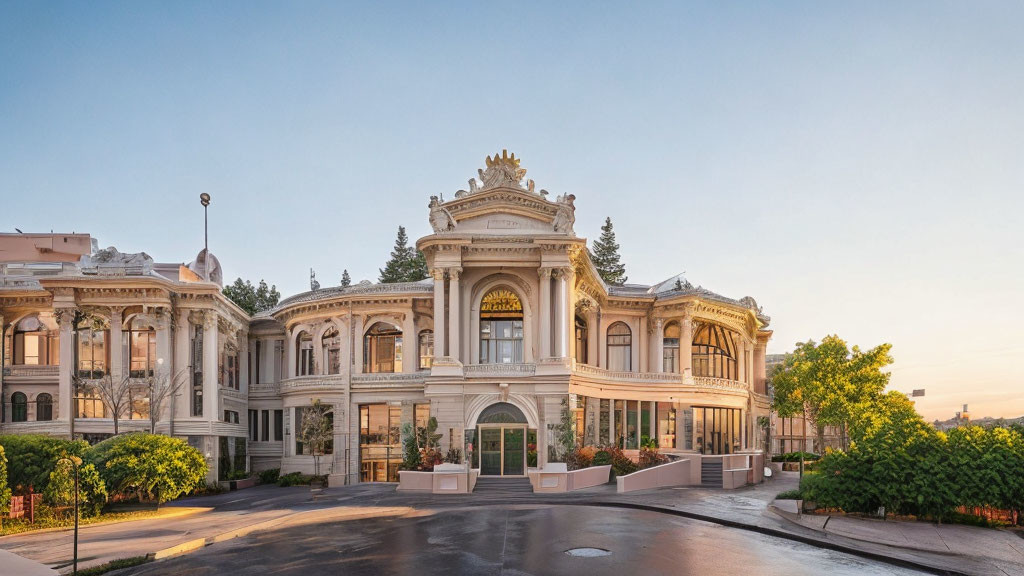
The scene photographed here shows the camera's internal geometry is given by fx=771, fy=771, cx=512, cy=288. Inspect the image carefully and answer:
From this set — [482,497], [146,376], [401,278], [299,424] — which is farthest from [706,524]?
[401,278]

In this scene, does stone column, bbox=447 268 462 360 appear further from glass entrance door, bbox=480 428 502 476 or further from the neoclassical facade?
glass entrance door, bbox=480 428 502 476

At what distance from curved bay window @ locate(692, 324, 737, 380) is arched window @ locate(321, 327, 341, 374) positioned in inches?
818

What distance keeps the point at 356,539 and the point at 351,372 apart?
21619 millimetres

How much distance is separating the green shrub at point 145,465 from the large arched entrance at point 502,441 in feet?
40.4

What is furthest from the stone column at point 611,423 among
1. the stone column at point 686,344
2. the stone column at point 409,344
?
the stone column at point 409,344

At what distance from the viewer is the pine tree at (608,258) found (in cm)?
8038

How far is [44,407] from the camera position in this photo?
41.5m

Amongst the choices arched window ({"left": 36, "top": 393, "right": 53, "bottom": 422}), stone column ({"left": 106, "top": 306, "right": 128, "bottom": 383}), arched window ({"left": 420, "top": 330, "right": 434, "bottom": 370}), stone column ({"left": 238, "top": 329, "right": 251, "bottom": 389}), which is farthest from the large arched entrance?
arched window ({"left": 36, "top": 393, "right": 53, "bottom": 422})

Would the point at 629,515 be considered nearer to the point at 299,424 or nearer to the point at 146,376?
the point at 299,424

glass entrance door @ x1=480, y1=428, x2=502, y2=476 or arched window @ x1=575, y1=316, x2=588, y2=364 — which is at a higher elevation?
arched window @ x1=575, y1=316, x2=588, y2=364

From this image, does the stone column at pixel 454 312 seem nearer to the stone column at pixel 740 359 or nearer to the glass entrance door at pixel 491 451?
the glass entrance door at pixel 491 451

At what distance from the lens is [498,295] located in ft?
127

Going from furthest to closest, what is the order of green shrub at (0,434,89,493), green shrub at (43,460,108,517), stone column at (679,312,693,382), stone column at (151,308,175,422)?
1. stone column at (679,312,693,382)
2. stone column at (151,308,175,422)
3. green shrub at (0,434,89,493)
4. green shrub at (43,460,108,517)

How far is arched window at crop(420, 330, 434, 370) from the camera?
42338 millimetres
